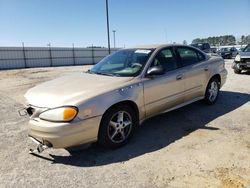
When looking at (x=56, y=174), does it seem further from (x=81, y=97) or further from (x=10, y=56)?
(x=10, y=56)

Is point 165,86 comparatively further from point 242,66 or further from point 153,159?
point 242,66

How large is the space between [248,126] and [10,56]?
93.7 feet

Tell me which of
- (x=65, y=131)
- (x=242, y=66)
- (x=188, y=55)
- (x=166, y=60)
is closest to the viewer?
(x=65, y=131)

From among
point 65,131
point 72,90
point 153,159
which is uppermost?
point 72,90

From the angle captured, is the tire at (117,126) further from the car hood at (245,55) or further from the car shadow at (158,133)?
the car hood at (245,55)

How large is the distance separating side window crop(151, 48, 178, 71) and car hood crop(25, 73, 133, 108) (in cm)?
80

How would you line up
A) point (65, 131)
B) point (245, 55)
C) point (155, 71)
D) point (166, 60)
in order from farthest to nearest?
point (245, 55) < point (166, 60) < point (155, 71) < point (65, 131)

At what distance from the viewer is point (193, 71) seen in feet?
17.6

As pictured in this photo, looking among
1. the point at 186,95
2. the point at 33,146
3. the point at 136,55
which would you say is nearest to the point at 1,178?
the point at 33,146

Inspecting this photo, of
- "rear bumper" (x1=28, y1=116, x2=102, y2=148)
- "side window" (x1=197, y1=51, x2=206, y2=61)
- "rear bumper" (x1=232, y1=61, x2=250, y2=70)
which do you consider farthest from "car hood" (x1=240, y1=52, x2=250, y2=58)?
"rear bumper" (x1=28, y1=116, x2=102, y2=148)

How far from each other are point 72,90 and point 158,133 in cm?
179

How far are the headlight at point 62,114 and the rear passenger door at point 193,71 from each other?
2.58 m

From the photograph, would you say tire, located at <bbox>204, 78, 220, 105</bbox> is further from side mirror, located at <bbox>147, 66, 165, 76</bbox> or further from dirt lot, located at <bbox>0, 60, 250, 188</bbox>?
side mirror, located at <bbox>147, 66, 165, 76</bbox>

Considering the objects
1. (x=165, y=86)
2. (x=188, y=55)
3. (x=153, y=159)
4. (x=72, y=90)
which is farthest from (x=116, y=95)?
(x=188, y=55)
